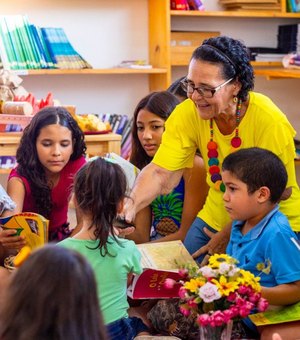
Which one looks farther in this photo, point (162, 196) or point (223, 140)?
point (162, 196)

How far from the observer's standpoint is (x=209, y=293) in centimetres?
200

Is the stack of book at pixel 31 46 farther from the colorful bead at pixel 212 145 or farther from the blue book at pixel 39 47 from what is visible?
the colorful bead at pixel 212 145

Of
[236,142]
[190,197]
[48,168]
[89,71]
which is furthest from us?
[89,71]

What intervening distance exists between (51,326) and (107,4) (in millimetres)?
4006

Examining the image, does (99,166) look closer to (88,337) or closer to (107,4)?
(88,337)

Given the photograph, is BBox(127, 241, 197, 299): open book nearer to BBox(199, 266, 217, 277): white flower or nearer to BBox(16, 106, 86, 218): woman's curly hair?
BBox(199, 266, 217, 277): white flower

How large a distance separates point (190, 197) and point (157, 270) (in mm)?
637

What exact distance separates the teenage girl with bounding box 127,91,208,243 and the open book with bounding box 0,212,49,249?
472 mm

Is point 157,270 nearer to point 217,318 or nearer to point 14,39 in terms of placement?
point 217,318

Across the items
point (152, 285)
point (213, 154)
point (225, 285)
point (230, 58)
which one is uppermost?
point (230, 58)

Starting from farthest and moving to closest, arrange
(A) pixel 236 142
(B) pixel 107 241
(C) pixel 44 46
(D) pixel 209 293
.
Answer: (C) pixel 44 46, (A) pixel 236 142, (B) pixel 107 241, (D) pixel 209 293

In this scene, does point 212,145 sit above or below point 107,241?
above

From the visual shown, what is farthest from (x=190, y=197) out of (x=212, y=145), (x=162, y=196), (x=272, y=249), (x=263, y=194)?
(x=272, y=249)

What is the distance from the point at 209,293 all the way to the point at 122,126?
9.56 ft
